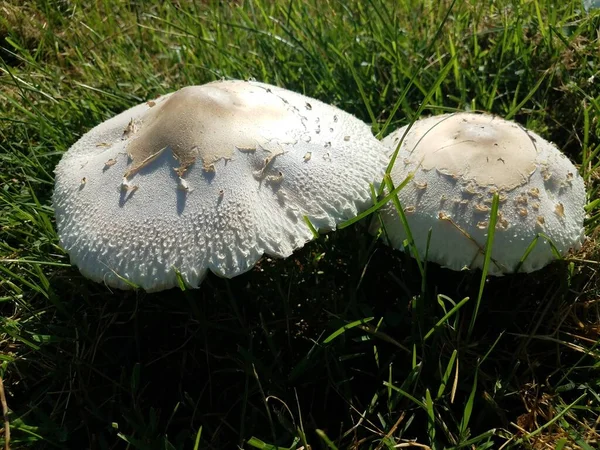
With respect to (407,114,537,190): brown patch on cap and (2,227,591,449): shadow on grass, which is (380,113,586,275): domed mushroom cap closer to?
(407,114,537,190): brown patch on cap

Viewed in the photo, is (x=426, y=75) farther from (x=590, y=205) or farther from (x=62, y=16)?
(x=62, y=16)

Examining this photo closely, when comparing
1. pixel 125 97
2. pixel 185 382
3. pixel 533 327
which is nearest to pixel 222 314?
→ pixel 185 382

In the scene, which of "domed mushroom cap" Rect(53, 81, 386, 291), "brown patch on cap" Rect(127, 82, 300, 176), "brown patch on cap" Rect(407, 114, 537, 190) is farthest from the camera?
"brown patch on cap" Rect(407, 114, 537, 190)

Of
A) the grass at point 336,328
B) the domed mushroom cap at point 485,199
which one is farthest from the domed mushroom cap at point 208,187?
the grass at point 336,328

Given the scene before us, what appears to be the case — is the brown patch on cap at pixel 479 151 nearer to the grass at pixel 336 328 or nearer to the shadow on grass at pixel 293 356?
the grass at pixel 336 328

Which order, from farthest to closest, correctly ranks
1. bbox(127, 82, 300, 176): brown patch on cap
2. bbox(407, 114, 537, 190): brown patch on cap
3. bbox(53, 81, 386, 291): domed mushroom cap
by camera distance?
bbox(407, 114, 537, 190): brown patch on cap
bbox(127, 82, 300, 176): brown patch on cap
bbox(53, 81, 386, 291): domed mushroom cap

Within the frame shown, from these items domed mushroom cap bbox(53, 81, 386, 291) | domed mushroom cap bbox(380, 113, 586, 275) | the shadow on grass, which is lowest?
the shadow on grass

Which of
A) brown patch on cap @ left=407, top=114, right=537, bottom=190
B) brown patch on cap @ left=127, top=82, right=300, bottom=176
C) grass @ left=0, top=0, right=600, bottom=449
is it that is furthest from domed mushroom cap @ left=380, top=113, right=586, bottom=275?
brown patch on cap @ left=127, top=82, right=300, bottom=176

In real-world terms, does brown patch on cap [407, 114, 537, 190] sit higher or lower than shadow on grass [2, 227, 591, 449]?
higher
